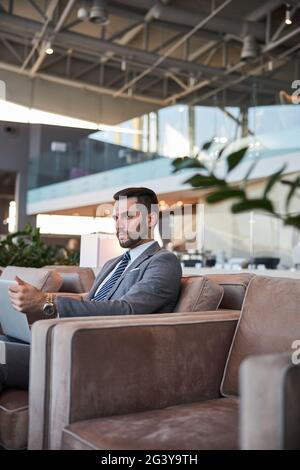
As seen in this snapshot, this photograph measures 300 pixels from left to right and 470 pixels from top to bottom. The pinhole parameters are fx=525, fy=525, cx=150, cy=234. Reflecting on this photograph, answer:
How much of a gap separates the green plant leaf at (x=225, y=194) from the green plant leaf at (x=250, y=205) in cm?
2

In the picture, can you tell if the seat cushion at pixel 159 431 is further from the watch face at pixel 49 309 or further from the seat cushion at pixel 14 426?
the watch face at pixel 49 309

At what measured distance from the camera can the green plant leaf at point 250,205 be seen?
2.13 feet

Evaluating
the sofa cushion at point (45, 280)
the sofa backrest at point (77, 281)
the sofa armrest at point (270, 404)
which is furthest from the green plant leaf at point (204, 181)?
the sofa backrest at point (77, 281)

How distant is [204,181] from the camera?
693 millimetres

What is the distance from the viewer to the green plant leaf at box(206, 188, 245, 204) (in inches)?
26.4

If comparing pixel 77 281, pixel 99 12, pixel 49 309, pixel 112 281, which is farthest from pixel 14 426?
pixel 99 12

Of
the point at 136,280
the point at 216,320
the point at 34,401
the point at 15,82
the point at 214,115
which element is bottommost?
the point at 34,401

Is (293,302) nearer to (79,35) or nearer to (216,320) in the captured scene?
(216,320)

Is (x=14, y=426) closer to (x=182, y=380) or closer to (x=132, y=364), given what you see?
(x=132, y=364)

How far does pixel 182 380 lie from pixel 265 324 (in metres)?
0.33

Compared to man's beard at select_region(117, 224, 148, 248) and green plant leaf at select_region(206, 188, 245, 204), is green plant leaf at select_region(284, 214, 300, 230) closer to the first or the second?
green plant leaf at select_region(206, 188, 245, 204)
